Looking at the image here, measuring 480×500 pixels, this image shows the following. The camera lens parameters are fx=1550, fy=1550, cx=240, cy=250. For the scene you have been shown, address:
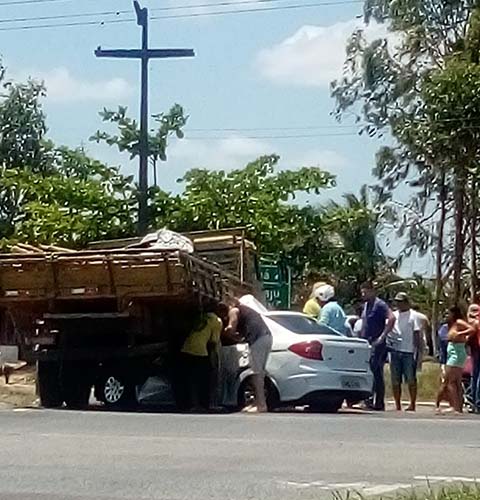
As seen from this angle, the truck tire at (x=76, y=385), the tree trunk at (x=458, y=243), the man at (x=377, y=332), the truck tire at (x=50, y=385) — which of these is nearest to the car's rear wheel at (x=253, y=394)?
the man at (x=377, y=332)

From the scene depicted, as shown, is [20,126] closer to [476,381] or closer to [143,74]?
[143,74]

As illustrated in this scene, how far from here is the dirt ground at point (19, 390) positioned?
23253mm

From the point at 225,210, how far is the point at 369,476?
22.5m

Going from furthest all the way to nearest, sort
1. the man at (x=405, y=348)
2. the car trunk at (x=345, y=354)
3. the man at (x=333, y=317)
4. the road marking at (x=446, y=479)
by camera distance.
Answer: the man at (x=333, y=317) → the man at (x=405, y=348) → the car trunk at (x=345, y=354) → the road marking at (x=446, y=479)

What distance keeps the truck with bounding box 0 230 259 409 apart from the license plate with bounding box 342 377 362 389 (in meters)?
2.08

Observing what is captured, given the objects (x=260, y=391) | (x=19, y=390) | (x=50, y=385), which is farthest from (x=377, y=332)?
(x=19, y=390)

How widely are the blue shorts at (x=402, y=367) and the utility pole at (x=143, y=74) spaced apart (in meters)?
12.1

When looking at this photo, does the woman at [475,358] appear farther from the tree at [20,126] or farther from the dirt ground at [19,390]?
the tree at [20,126]

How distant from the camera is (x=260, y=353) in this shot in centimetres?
1978

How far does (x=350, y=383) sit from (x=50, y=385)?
3998 mm

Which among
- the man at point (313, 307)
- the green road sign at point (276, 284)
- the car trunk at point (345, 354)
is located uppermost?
the green road sign at point (276, 284)

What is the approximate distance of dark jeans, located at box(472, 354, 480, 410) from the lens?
2058 cm

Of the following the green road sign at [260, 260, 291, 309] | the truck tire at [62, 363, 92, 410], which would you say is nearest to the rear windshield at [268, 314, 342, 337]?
the truck tire at [62, 363, 92, 410]

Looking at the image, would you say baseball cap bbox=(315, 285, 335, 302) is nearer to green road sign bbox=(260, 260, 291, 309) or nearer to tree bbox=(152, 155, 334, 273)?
green road sign bbox=(260, 260, 291, 309)
